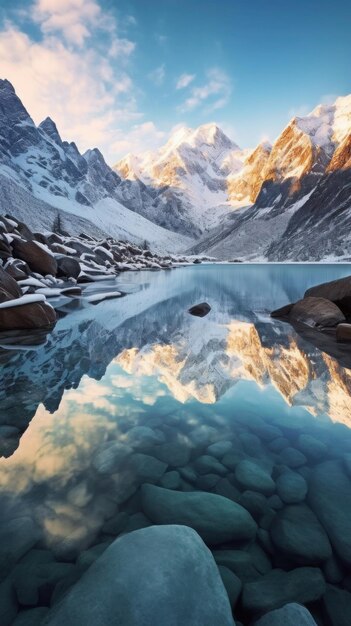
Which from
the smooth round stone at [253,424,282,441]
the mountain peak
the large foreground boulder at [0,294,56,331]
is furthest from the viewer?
the mountain peak

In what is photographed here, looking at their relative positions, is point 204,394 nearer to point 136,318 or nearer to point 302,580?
point 302,580

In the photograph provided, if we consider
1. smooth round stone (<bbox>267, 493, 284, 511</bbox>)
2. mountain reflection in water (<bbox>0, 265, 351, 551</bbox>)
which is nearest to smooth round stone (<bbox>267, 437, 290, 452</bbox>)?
mountain reflection in water (<bbox>0, 265, 351, 551</bbox>)

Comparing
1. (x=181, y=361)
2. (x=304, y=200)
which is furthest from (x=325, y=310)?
(x=304, y=200)

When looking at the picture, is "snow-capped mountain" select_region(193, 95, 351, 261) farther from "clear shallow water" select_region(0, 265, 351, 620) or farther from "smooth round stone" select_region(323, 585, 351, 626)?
"smooth round stone" select_region(323, 585, 351, 626)

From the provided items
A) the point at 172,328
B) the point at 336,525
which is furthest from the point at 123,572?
the point at 172,328

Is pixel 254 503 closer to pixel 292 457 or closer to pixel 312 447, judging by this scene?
pixel 292 457

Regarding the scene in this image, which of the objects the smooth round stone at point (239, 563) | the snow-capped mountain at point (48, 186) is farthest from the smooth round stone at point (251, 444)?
the snow-capped mountain at point (48, 186)
